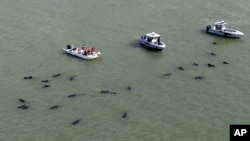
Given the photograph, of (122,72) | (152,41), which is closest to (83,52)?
(122,72)

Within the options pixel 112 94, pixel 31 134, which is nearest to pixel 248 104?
pixel 112 94

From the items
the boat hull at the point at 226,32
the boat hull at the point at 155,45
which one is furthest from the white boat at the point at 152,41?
the boat hull at the point at 226,32

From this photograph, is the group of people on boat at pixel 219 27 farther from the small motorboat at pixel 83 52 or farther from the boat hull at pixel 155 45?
the small motorboat at pixel 83 52

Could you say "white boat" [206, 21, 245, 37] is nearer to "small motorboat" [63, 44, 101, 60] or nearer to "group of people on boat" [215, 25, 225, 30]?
"group of people on boat" [215, 25, 225, 30]

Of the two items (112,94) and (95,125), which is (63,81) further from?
(95,125)

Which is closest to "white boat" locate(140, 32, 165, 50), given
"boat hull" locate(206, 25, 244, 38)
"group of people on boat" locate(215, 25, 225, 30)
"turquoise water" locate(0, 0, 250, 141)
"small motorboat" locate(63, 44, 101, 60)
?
"turquoise water" locate(0, 0, 250, 141)

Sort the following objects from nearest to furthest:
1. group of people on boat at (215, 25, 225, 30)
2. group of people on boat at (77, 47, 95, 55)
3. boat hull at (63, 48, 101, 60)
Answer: boat hull at (63, 48, 101, 60)
group of people on boat at (77, 47, 95, 55)
group of people on boat at (215, 25, 225, 30)

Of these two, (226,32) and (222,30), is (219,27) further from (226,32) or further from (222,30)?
(226,32)

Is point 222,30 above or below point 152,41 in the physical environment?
above
